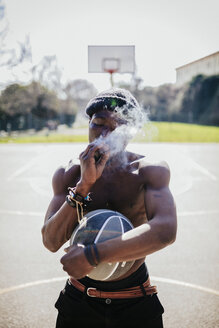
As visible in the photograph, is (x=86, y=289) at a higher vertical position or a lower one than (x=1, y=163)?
higher

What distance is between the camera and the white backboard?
14.1m

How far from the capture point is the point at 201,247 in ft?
18.6

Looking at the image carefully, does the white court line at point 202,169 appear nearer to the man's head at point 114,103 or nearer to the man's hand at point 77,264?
the man's head at point 114,103

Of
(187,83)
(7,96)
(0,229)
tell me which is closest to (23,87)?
(7,96)

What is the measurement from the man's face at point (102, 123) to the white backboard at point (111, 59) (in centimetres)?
1231

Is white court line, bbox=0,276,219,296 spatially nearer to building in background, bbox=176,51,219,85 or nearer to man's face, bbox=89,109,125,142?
building in background, bbox=176,51,219,85

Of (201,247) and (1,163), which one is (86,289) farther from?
(1,163)

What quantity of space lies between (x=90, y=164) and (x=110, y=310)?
874 millimetres

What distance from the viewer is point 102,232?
184cm

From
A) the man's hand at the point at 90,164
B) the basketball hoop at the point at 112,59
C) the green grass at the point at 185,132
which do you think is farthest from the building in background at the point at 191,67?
the green grass at the point at 185,132

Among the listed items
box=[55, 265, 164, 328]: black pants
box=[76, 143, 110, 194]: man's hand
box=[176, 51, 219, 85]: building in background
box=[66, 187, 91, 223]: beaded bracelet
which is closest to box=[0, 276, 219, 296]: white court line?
box=[55, 265, 164, 328]: black pants

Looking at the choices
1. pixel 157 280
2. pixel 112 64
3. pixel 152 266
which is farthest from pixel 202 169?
pixel 157 280

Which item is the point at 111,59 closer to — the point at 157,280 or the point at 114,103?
the point at 157,280

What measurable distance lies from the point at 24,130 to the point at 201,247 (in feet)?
105
